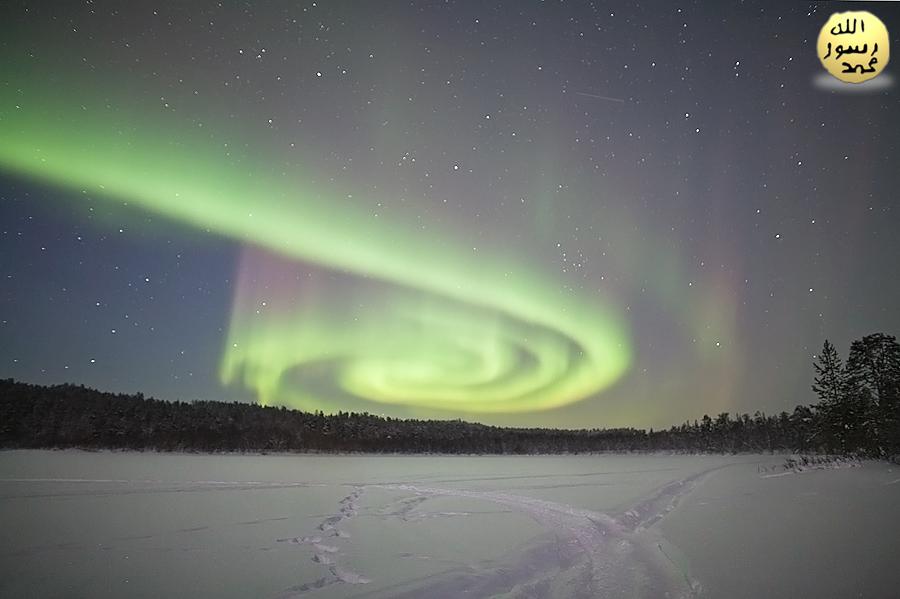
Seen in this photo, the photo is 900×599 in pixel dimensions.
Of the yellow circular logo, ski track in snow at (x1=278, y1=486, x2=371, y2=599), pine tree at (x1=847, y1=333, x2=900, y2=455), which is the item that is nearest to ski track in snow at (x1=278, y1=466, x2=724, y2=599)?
ski track in snow at (x1=278, y1=486, x2=371, y2=599)

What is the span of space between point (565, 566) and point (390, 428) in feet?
288

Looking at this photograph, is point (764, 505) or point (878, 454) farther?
point (878, 454)

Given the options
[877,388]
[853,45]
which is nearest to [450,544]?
[853,45]

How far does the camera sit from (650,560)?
23.6 feet

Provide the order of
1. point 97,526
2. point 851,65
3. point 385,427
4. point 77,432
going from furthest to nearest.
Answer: point 385,427 < point 77,432 < point 97,526 < point 851,65

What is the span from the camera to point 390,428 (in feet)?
300

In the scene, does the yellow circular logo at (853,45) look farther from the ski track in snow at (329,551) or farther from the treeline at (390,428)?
the treeline at (390,428)

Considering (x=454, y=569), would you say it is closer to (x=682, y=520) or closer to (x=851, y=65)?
(x=682, y=520)

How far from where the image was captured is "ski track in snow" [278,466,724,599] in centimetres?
571

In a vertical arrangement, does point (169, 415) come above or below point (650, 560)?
above

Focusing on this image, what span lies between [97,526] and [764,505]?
15.7 m

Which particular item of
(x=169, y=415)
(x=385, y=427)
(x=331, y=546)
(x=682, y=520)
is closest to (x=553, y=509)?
(x=682, y=520)

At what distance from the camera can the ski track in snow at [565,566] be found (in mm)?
5715

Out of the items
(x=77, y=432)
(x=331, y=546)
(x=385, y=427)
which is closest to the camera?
(x=331, y=546)
